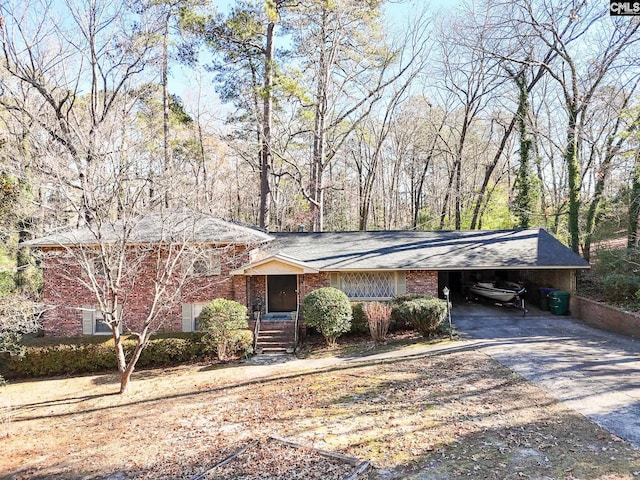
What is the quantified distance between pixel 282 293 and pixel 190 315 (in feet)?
11.7

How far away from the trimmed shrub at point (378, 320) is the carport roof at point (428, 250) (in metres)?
1.89

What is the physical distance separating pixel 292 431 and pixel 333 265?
26.9ft

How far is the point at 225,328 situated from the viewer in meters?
12.6

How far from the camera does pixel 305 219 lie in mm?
30062

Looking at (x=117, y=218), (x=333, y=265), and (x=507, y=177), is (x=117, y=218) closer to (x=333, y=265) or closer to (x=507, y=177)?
(x=333, y=265)

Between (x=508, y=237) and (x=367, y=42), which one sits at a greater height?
(x=367, y=42)

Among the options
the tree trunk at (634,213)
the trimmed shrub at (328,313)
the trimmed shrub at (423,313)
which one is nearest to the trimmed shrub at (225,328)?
the trimmed shrub at (328,313)

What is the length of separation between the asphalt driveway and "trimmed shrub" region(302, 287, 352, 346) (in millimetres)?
4000

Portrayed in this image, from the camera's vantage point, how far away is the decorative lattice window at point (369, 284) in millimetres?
15547

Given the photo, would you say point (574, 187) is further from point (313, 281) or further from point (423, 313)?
point (313, 281)

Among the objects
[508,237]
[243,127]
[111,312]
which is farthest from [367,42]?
[111,312]

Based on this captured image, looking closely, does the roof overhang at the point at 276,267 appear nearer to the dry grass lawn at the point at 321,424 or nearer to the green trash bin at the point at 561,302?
the dry grass lawn at the point at 321,424

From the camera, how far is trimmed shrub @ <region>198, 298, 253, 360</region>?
1259 cm

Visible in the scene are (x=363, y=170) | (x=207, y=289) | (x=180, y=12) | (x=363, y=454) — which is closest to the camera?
(x=363, y=454)
